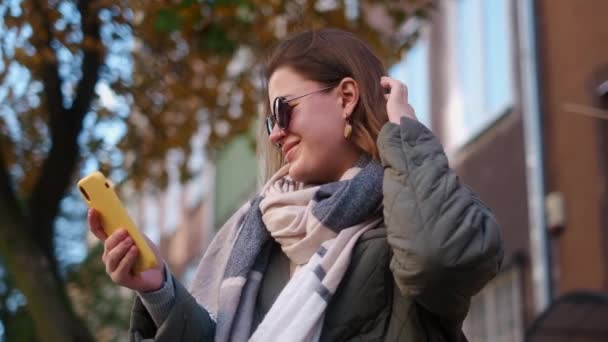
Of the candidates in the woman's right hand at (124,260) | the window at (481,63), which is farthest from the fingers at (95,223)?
the window at (481,63)

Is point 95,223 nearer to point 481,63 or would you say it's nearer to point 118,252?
point 118,252

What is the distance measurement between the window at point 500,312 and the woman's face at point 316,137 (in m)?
12.1

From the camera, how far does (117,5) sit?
11227 millimetres

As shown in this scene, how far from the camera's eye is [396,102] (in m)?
3.78

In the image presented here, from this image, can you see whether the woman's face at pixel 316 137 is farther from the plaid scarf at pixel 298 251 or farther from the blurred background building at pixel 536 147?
the blurred background building at pixel 536 147

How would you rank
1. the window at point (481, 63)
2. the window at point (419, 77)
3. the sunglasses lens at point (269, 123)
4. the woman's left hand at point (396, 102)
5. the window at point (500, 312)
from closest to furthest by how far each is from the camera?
the woman's left hand at point (396, 102), the sunglasses lens at point (269, 123), the window at point (500, 312), the window at point (481, 63), the window at point (419, 77)

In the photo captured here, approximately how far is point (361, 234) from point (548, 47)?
11.9 m

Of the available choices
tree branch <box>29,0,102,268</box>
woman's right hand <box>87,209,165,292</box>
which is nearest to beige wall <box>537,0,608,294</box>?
tree branch <box>29,0,102,268</box>

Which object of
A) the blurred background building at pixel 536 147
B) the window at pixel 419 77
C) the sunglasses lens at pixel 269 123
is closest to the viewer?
the sunglasses lens at pixel 269 123

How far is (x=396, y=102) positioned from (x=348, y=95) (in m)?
0.17

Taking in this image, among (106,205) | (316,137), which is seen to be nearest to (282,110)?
(316,137)

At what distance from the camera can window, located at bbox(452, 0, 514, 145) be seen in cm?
1672

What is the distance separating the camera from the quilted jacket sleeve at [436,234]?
3.43 m

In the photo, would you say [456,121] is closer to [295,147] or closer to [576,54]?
[576,54]
